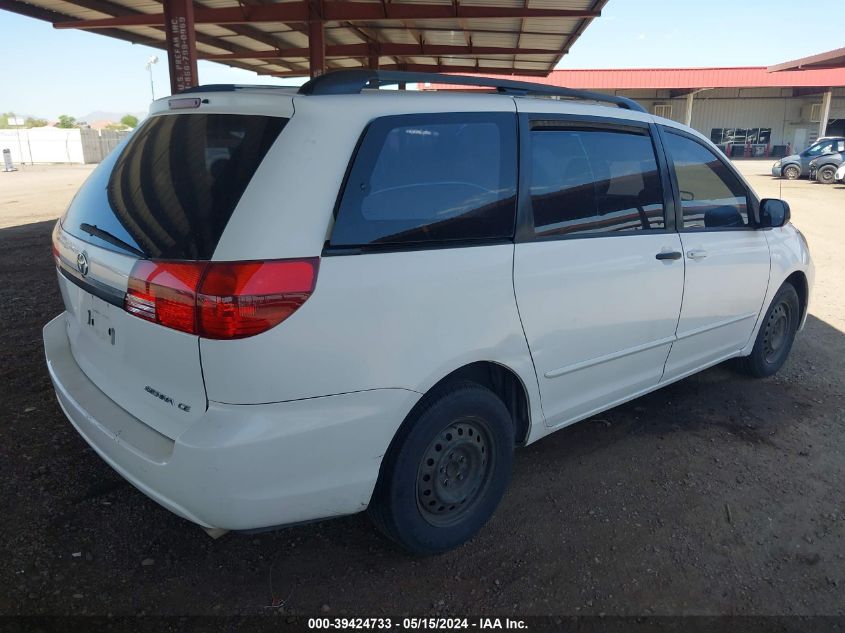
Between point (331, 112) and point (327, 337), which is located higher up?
point (331, 112)

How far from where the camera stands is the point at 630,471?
3.47 meters

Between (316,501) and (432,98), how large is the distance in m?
1.62

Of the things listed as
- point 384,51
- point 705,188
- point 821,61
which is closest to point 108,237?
Answer: point 705,188

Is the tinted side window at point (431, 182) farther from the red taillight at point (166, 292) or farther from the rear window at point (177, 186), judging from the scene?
the red taillight at point (166, 292)

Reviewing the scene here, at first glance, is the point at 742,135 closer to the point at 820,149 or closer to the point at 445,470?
the point at 820,149

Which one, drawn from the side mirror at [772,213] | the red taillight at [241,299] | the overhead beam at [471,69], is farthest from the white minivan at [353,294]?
the overhead beam at [471,69]

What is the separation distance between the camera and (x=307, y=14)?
1142 centimetres

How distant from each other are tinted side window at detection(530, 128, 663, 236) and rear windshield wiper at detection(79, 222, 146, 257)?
5.37 feet

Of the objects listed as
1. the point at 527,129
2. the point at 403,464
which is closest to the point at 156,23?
the point at 527,129

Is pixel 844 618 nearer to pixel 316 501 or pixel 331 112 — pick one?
pixel 316 501

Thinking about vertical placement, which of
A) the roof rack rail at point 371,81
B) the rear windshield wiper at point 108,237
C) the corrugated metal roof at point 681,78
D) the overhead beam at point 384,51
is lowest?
the rear windshield wiper at point 108,237

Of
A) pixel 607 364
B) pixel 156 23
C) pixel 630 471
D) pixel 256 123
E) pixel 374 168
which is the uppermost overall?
pixel 156 23

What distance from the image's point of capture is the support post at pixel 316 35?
1144cm

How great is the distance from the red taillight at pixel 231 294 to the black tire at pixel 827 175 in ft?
94.7
